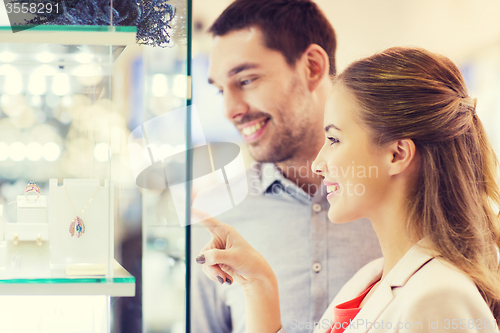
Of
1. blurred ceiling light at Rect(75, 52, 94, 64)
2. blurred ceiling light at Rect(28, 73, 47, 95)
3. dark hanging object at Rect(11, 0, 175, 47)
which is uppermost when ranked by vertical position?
dark hanging object at Rect(11, 0, 175, 47)

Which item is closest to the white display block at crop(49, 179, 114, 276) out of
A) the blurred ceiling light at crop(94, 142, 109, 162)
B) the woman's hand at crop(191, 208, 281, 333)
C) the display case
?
the display case

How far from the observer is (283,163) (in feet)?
4.66

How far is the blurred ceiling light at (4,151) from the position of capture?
1.12 meters

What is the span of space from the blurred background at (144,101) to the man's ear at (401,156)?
395 mm

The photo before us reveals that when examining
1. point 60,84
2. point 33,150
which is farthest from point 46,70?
point 33,150

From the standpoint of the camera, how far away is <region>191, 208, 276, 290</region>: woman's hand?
1235 millimetres

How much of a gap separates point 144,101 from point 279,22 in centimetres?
54

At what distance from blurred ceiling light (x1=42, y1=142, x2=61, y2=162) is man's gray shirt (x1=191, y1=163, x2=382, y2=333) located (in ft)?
1.66

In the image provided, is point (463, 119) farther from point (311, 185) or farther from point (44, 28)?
point (44, 28)

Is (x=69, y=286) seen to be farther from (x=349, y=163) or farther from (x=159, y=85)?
(x=349, y=163)

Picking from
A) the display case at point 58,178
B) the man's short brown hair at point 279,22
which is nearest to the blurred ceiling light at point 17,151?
the display case at point 58,178

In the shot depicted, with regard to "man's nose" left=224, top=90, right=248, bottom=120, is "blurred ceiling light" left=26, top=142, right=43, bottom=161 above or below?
below

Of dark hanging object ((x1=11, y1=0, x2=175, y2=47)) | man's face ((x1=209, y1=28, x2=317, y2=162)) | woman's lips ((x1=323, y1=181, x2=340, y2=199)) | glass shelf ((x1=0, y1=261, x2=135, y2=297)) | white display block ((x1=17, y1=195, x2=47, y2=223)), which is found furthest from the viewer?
man's face ((x1=209, y1=28, x2=317, y2=162))

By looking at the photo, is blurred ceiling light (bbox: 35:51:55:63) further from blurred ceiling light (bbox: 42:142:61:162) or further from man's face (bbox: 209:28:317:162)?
man's face (bbox: 209:28:317:162)
